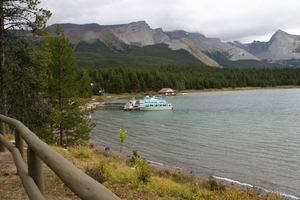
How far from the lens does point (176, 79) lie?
5910 inches

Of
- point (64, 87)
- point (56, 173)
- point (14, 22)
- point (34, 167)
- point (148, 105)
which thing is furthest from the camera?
point (148, 105)

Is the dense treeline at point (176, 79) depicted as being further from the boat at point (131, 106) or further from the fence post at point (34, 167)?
the fence post at point (34, 167)

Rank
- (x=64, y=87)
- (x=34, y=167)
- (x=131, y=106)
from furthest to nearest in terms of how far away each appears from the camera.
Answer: (x=131, y=106) < (x=64, y=87) < (x=34, y=167)

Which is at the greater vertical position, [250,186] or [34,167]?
[34,167]

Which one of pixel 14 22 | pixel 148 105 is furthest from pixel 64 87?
pixel 148 105

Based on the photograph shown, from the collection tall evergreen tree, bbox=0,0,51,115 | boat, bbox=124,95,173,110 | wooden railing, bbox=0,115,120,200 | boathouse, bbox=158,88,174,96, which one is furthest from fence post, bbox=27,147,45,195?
boathouse, bbox=158,88,174,96

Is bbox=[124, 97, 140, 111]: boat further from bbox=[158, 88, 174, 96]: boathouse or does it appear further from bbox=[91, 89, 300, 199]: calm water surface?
bbox=[158, 88, 174, 96]: boathouse

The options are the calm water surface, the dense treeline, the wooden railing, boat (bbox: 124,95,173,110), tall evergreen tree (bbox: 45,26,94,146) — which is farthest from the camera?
the dense treeline

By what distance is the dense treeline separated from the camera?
127062mm

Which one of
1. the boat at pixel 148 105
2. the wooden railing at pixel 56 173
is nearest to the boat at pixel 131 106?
the boat at pixel 148 105

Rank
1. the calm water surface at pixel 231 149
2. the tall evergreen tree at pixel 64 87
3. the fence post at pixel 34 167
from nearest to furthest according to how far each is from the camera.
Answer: the fence post at pixel 34 167, the calm water surface at pixel 231 149, the tall evergreen tree at pixel 64 87

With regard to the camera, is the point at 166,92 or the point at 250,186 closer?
the point at 250,186

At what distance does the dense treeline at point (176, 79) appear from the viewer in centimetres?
12706

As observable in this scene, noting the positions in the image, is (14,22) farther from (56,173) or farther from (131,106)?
(131,106)
